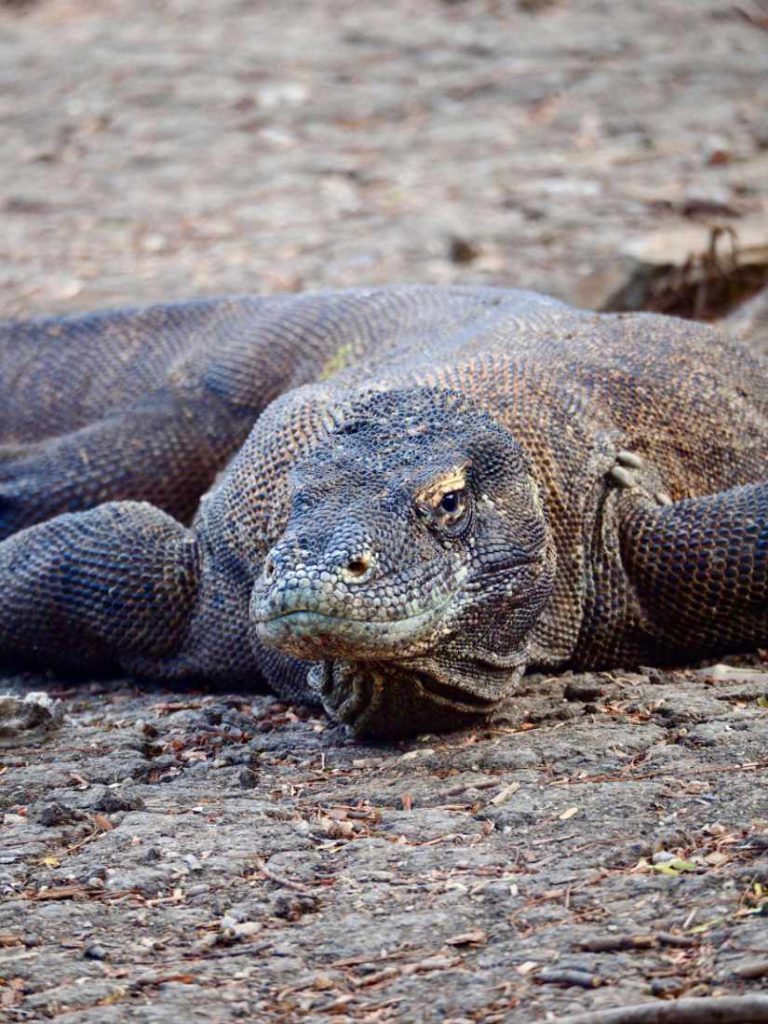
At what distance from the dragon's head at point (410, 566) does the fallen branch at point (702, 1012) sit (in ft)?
4.44

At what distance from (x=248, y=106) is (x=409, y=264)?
4.00 metres

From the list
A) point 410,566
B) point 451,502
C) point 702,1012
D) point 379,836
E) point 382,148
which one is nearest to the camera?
point 702,1012

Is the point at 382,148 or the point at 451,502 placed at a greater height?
the point at 451,502

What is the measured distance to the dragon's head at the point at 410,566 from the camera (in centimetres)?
380

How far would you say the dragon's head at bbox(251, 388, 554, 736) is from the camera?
12.5 feet

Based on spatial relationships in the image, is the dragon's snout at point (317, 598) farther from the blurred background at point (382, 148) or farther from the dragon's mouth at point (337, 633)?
the blurred background at point (382, 148)

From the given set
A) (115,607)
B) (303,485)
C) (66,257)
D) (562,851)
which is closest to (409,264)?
(66,257)

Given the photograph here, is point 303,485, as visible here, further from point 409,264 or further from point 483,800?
point 409,264

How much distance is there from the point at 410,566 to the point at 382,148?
8482 mm

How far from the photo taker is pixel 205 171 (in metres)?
11.9

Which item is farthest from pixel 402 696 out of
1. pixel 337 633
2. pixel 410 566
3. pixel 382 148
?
pixel 382 148

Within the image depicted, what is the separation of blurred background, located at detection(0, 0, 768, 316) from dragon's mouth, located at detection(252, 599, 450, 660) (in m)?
4.65

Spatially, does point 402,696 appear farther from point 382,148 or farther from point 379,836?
point 382,148

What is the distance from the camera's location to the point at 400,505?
4.04m
